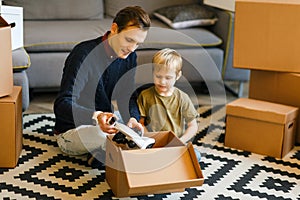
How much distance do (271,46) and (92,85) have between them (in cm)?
94

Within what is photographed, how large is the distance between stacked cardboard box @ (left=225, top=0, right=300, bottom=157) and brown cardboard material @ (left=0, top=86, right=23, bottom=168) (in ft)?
3.79

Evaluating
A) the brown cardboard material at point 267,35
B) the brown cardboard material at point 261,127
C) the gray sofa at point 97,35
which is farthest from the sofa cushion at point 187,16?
the brown cardboard material at point 261,127

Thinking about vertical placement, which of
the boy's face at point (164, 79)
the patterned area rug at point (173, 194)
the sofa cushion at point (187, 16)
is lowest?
the patterned area rug at point (173, 194)

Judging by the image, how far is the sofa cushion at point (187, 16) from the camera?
3.50 metres

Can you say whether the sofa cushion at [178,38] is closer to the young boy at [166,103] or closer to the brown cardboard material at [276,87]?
the brown cardboard material at [276,87]

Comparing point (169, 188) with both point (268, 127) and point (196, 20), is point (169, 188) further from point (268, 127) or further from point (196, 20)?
point (196, 20)

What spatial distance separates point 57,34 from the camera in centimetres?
325

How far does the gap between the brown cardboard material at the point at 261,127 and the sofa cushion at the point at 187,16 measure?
2.81 ft

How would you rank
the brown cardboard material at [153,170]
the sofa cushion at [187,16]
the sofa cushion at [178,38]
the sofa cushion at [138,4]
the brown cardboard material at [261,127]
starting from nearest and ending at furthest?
the brown cardboard material at [153,170] → the brown cardboard material at [261,127] → the sofa cushion at [178,38] → the sofa cushion at [187,16] → the sofa cushion at [138,4]

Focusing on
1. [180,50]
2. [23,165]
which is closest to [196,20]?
[180,50]

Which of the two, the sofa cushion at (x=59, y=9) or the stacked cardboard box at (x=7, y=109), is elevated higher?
the sofa cushion at (x=59, y=9)

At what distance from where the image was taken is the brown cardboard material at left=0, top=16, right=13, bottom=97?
2.37 m

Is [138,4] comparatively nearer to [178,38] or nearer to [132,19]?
[178,38]

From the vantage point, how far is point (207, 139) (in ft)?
9.57
